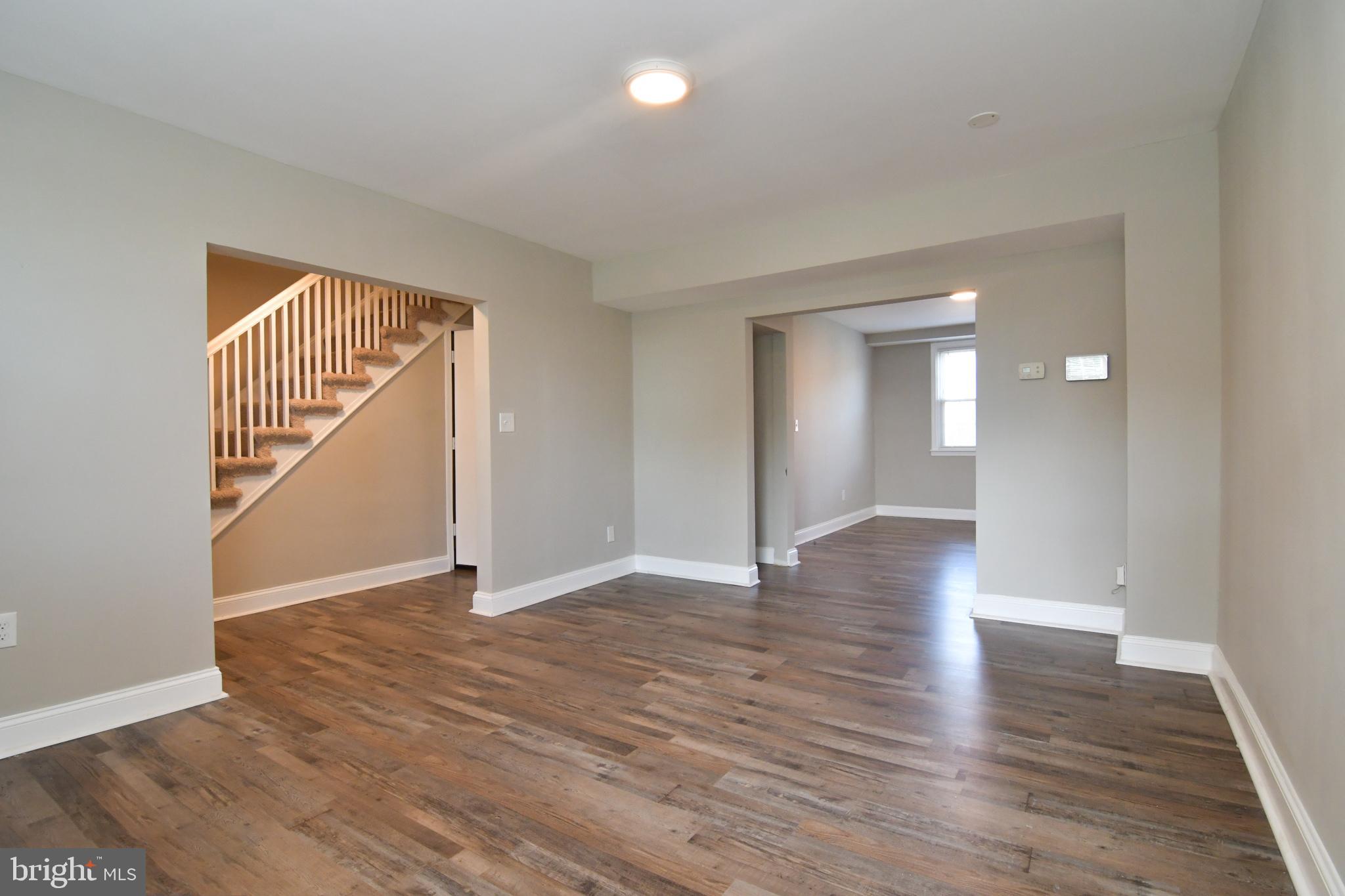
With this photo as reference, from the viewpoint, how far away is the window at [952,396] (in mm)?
9133

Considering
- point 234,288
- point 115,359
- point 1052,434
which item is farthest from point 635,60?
point 234,288

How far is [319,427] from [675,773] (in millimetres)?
4070

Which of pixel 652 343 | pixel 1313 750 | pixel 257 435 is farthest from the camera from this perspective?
pixel 652 343

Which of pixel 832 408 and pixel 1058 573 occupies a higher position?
pixel 832 408

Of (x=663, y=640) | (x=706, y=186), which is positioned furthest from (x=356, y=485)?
(x=706, y=186)

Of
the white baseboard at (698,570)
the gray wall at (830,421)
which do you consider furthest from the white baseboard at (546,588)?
the gray wall at (830,421)

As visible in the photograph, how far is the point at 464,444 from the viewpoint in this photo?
597cm

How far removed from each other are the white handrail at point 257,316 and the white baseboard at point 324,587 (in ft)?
5.69

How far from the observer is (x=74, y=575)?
274cm

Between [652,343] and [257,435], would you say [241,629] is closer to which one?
[257,435]

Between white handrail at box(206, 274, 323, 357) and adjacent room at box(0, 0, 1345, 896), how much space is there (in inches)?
1.4

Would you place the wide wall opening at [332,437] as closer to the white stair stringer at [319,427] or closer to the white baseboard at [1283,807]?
the white stair stringer at [319,427]

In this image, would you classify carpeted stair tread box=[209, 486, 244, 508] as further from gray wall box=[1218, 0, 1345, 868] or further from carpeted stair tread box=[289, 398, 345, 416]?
gray wall box=[1218, 0, 1345, 868]

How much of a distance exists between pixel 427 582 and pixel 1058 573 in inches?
185
